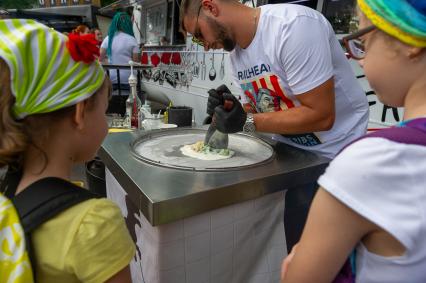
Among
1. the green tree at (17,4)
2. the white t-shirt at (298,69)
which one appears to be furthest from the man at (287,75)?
the green tree at (17,4)

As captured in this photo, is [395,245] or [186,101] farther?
[186,101]

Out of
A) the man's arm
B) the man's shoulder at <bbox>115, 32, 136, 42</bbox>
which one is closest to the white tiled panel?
the man's arm

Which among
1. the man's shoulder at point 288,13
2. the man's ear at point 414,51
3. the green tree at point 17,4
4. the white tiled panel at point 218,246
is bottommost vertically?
the white tiled panel at point 218,246

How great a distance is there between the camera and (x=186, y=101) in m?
4.60

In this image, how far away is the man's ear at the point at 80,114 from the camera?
0.76m

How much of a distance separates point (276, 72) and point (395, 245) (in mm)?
976

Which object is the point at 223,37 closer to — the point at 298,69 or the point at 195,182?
the point at 298,69

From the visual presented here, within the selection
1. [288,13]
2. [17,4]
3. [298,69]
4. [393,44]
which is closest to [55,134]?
[393,44]

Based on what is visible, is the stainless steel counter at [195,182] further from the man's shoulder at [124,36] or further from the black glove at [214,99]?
the man's shoulder at [124,36]

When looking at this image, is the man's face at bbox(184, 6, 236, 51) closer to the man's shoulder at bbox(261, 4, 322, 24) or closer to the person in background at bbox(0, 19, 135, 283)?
the man's shoulder at bbox(261, 4, 322, 24)

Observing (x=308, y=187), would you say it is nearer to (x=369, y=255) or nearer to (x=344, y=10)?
(x=369, y=255)

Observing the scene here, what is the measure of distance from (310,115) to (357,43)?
0.61 metres

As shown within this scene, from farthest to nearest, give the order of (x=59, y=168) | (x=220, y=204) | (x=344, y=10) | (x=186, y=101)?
1. (x=186, y=101)
2. (x=344, y=10)
3. (x=220, y=204)
4. (x=59, y=168)

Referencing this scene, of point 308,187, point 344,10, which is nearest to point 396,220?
point 308,187
